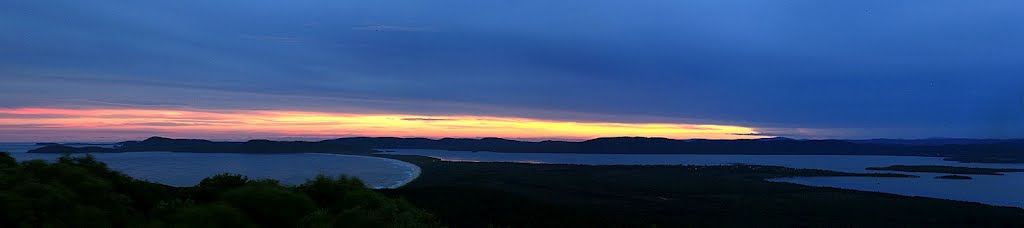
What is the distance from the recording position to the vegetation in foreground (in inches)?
555

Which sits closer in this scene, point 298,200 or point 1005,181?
point 298,200

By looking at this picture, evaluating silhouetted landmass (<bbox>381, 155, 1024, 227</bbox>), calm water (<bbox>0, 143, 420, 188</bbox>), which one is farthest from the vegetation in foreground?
calm water (<bbox>0, 143, 420, 188</bbox>)

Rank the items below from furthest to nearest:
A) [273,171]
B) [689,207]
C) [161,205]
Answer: [273,171] < [689,207] < [161,205]

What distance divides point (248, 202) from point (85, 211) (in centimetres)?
362

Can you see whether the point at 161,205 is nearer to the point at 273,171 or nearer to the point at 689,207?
the point at 689,207

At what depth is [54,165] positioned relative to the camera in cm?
1769

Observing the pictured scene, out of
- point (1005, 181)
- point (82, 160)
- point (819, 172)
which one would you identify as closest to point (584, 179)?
point (819, 172)

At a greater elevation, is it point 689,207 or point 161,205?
point 161,205

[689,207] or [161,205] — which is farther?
[689,207]

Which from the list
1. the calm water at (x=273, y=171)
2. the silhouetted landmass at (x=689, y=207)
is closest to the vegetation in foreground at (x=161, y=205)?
the silhouetted landmass at (x=689, y=207)

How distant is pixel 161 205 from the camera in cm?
1633

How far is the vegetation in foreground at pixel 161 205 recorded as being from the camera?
1410cm

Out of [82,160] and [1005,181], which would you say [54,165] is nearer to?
[82,160]

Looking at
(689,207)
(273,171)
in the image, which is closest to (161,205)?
(689,207)
